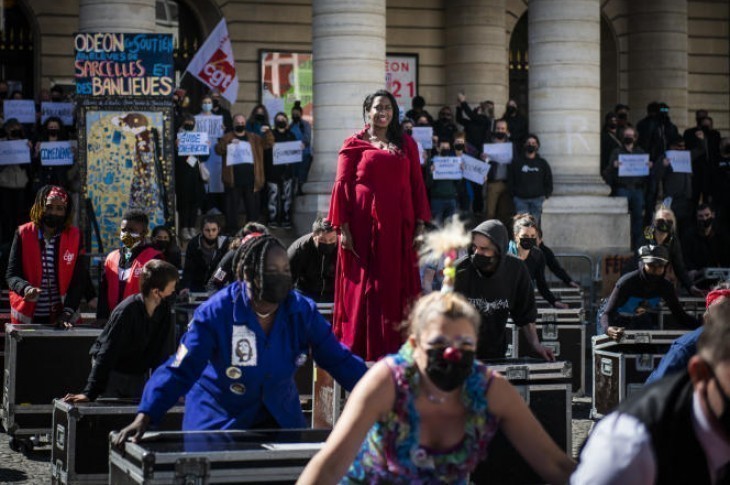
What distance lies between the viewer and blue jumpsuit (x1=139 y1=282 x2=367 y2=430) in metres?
6.41

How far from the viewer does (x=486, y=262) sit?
350 inches

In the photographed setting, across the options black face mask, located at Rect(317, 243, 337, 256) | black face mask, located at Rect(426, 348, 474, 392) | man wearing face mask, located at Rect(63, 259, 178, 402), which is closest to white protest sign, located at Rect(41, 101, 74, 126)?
black face mask, located at Rect(317, 243, 337, 256)

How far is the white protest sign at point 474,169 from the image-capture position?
2127 cm

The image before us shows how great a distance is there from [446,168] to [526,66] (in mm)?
9617

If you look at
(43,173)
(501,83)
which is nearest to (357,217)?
(43,173)

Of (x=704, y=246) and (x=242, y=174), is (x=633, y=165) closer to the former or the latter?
(x=704, y=246)

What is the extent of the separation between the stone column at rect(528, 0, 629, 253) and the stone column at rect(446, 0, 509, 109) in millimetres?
4586

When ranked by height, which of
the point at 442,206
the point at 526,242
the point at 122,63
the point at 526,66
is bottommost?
the point at 526,242

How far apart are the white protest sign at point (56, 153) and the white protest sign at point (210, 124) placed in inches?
83.5

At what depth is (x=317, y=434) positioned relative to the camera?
6.23 metres

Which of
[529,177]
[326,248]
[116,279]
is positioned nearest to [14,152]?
[529,177]

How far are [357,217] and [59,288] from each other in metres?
2.16

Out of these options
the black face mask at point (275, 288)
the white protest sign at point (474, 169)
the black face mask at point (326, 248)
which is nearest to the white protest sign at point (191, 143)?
the white protest sign at point (474, 169)

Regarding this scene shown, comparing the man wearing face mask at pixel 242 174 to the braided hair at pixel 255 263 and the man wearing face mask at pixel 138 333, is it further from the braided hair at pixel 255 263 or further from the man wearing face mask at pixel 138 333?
the braided hair at pixel 255 263
